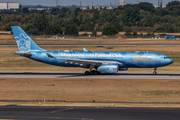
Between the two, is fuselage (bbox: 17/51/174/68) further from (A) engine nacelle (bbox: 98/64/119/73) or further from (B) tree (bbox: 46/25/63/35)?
(B) tree (bbox: 46/25/63/35)

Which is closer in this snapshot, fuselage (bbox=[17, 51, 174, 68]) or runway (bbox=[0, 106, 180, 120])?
runway (bbox=[0, 106, 180, 120])

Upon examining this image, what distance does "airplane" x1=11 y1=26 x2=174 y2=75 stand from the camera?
168 ft

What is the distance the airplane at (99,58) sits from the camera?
51219 millimetres

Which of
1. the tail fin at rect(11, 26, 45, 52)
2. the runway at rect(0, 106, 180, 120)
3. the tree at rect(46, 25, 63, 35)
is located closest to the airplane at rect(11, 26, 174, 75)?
the tail fin at rect(11, 26, 45, 52)

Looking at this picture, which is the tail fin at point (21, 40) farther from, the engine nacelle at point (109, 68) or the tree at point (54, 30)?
the tree at point (54, 30)

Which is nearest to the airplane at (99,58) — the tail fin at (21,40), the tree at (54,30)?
the tail fin at (21,40)

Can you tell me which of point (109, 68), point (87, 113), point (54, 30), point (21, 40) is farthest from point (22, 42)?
point (54, 30)

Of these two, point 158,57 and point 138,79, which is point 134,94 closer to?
Result: point 138,79

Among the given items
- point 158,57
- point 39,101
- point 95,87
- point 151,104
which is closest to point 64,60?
point 95,87

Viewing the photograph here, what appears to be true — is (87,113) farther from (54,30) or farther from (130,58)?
(54,30)

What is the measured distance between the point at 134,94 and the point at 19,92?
15.6m

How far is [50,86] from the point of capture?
1646 inches

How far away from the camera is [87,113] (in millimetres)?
25969

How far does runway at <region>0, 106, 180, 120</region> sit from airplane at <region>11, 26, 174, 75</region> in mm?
22904
